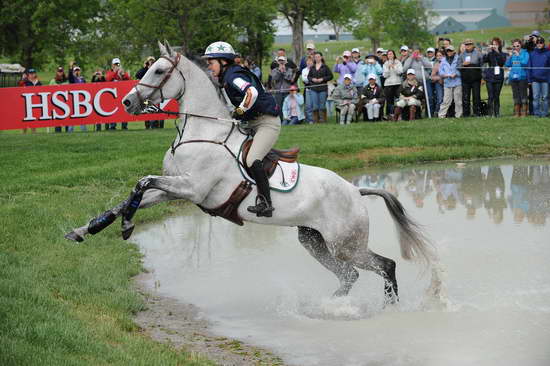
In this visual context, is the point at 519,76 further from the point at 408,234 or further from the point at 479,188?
the point at 408,234

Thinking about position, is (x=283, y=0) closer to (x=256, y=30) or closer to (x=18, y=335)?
(x=256, y=30)

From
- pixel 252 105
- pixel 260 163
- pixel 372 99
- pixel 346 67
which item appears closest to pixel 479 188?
pixel 260 163

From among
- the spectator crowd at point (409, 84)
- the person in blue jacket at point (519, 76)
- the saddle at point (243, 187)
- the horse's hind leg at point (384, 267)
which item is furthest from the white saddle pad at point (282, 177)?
the person in blue jacket at point (519, 76)

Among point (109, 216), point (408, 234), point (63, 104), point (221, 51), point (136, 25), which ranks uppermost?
point (136, 25)

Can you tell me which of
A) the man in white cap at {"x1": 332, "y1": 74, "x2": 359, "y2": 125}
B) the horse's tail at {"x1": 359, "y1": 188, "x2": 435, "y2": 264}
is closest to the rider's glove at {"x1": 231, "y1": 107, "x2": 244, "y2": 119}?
the horse's tail at {"x1": 359, "y1": 188, "x2": 435, "y2": 264}

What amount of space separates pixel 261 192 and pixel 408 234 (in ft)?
6.09

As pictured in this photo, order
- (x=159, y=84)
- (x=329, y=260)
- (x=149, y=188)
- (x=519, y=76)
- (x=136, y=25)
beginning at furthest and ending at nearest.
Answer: (x=136, y=25) < (x=519, y=76) < (x=329, y=260) < (x=159, y=84) < (x=149, y=188)

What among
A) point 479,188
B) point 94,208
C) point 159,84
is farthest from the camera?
point 479,188

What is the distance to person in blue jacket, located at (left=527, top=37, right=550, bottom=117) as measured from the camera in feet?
71.7

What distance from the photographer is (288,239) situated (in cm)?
1200

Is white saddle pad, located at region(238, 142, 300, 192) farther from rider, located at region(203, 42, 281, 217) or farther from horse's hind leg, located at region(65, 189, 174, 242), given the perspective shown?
horse's hind leg, located at region(65, 189, 174, 242)

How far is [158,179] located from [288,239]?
4.01 m

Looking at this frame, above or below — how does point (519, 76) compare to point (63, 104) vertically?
above

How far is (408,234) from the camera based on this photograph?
30.8 ft
